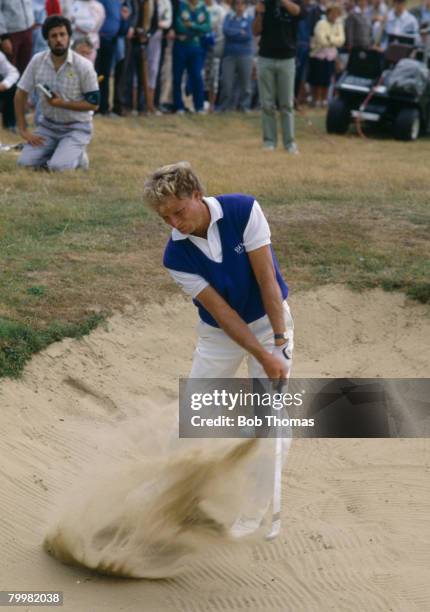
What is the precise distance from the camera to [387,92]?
16219 millimetres

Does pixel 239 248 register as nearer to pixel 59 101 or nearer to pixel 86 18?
pixel 59 101

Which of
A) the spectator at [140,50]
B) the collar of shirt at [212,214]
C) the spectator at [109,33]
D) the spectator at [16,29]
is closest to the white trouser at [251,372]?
the collar of shirt at [212,214]

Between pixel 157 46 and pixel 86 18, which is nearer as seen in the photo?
pixel 86 18

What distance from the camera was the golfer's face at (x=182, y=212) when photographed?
181 inches

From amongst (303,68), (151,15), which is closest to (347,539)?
(151,15)

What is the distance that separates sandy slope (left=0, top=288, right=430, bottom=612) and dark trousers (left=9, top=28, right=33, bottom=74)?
7.16m

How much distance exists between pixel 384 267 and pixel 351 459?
2.59 meters

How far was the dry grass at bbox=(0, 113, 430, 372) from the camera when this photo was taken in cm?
795

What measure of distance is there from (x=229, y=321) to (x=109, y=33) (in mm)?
A: 10972

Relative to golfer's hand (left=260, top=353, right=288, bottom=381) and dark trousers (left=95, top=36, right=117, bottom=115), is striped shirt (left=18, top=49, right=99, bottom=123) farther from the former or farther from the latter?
golfer's hand (left=260, top=353, right=288, bottom=381)

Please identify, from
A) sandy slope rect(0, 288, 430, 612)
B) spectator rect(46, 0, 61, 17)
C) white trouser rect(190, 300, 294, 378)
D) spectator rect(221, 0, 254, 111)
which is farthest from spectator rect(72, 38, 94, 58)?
white trouser rect(190, 300, 294, 378)

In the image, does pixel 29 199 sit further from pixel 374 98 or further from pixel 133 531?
pixel 374 98

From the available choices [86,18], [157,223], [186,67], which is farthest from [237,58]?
[157,223]

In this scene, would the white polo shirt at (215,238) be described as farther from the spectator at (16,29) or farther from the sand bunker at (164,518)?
the spectator at (16,29)
